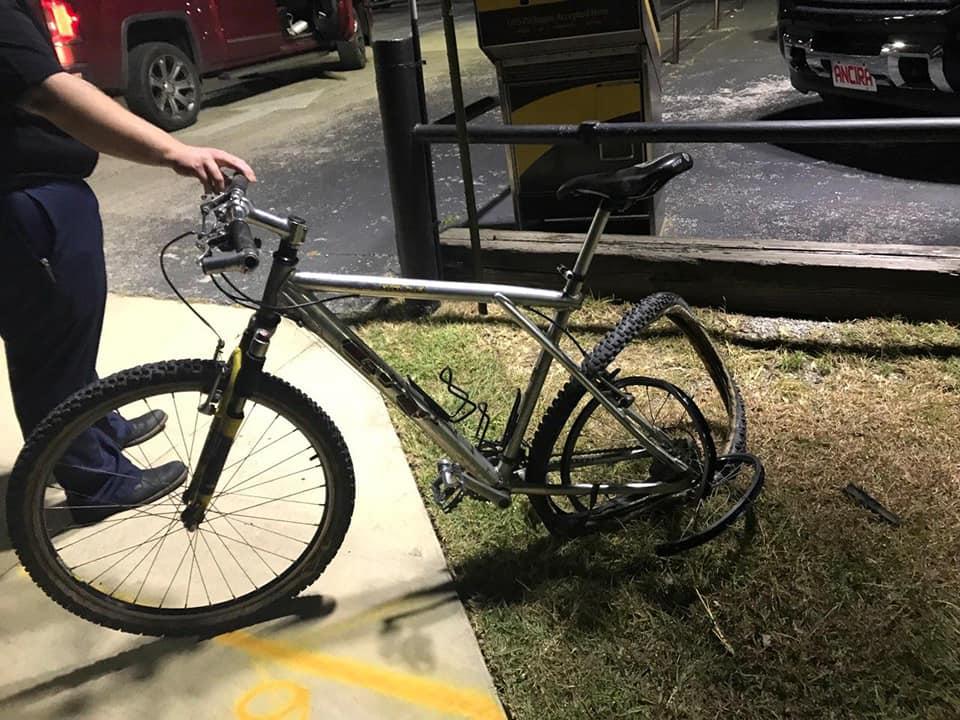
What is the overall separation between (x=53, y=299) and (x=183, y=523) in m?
0.69

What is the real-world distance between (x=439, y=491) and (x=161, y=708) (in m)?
0.84

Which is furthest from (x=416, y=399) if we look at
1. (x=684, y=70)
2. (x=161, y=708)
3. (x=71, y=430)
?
(x=684, y=70)

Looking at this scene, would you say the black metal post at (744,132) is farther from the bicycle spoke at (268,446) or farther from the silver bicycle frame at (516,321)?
the bicycle spoke at (268,446)

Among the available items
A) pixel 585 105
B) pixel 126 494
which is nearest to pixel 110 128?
pixel 126 494

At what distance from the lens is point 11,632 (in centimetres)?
214

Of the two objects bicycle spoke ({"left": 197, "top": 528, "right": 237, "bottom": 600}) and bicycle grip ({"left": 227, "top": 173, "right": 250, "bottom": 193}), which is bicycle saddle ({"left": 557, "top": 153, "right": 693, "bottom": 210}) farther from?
bicycle spoke ({"left": 197, "top": 528, "right": 237, "bottom": 600})

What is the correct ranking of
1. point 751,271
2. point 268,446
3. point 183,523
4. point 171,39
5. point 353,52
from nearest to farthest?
point 183,523
point 268,446
point 751,271
point 171,39
point 353,52

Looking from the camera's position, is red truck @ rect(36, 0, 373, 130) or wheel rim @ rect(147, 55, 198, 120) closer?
red truck @ rect(36, 0, 373, 130)

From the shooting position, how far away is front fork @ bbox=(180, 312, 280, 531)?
178cm

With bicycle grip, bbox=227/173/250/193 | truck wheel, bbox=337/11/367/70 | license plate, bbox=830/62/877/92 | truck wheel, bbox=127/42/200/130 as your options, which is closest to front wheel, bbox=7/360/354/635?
bicycle grip, bbox=227/173/250/193

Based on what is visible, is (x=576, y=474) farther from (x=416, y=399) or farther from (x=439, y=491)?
(x=416, y=399)

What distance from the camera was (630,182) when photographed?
179cm

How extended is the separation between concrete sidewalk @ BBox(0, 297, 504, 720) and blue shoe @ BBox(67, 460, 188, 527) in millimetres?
237

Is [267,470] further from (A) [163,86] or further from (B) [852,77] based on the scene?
(A) [163,86]
